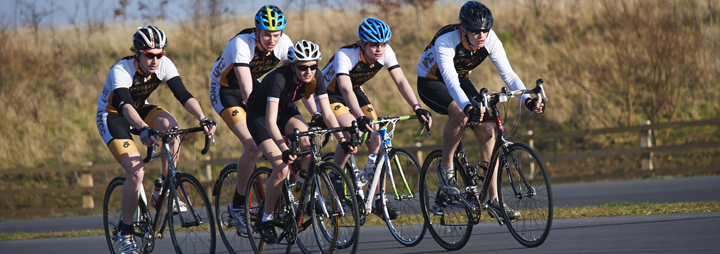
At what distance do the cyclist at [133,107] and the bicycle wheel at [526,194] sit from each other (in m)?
2.76

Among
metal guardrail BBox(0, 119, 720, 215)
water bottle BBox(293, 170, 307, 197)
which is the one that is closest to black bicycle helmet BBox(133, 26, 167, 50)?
water bottle BBox(293, 170, 307, 197)

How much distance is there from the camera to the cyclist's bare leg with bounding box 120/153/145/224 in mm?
6703

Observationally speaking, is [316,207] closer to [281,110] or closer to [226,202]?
[281,110]

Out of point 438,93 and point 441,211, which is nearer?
point 441,211

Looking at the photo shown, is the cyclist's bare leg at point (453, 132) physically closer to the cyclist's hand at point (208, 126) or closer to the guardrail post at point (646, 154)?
the cyclist's hand at point (208, 126)

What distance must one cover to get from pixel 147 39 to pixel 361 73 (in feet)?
7.65

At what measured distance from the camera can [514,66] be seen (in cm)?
2584

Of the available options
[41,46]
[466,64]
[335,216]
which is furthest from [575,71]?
[41,46]

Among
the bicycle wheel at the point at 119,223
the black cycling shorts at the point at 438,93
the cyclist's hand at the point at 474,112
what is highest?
the black cycling shorts at the point at 438,93

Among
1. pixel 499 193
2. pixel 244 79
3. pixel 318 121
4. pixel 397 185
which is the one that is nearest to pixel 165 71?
pixel 244 79

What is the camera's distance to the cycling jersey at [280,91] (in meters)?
5.91

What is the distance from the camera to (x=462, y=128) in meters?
6.27

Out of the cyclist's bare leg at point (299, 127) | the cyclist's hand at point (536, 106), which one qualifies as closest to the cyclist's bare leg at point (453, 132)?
the cyclist's hand at point (536, 106)

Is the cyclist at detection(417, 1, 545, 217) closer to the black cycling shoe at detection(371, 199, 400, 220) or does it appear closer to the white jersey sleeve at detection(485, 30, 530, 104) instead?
the white jersey sleeve at detection(485, 30, 530, 104)
